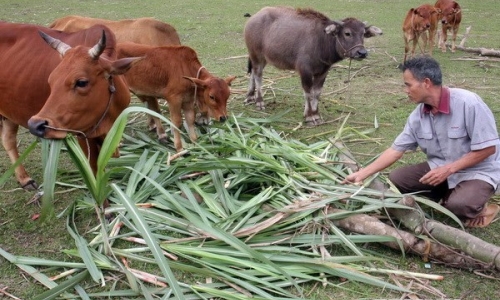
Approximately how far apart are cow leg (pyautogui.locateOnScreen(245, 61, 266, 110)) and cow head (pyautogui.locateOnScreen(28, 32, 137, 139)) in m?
3.67

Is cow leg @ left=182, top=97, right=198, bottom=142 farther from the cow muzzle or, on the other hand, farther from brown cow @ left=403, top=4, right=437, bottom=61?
brown cow @ left=403, top=4, right=437, bottom=61

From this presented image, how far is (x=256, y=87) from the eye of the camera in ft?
25.3

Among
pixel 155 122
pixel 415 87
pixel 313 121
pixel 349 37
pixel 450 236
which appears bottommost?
pixel 313 121

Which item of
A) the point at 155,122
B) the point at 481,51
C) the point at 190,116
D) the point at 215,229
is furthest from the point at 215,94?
the point at 481,51

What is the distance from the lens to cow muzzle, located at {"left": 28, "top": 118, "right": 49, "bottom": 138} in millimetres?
3464

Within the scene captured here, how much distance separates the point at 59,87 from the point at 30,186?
5.74 ft

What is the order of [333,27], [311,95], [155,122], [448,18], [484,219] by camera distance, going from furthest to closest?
[448,18], [311,95], [333,27], [155,122], [484,219]

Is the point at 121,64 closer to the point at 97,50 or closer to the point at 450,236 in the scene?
the point at 97,50

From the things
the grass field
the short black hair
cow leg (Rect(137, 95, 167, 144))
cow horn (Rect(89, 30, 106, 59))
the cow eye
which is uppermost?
cow horn (Rect(89, 30, 106, 59))

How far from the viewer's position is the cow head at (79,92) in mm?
3622

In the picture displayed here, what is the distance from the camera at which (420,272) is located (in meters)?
3.59

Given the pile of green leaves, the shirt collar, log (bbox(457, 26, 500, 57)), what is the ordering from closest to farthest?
the pile of green leaves
the shirt collar
log (bbox(457, 26, 500, 57))

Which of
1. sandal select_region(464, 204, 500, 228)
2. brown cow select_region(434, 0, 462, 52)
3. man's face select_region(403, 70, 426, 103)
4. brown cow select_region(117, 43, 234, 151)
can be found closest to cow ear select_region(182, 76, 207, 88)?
brown cow select_region(117, 43, 234, 151)

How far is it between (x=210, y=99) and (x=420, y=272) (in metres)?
3.08
